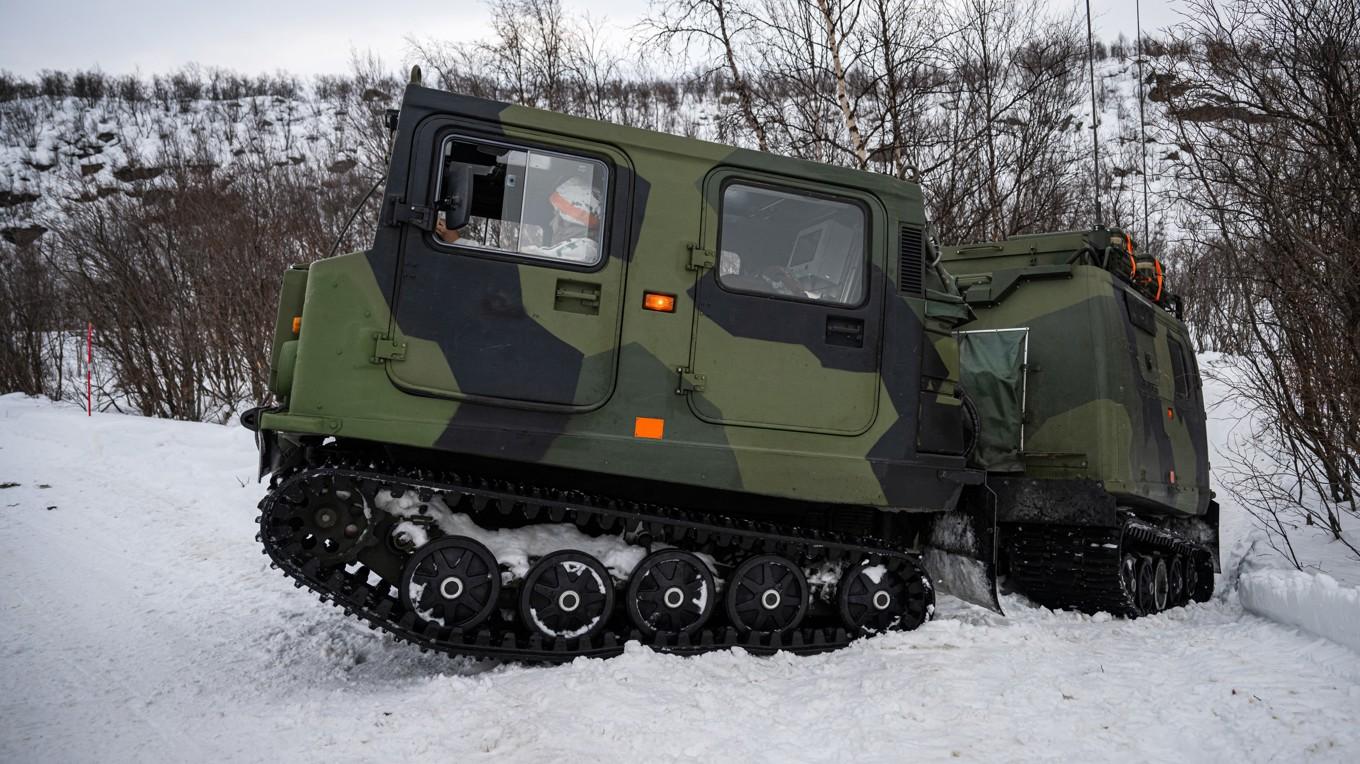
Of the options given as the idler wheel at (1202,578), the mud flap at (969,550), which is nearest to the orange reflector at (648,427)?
the mud flap at (969,550)

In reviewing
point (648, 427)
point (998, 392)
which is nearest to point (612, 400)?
point (648, 427)

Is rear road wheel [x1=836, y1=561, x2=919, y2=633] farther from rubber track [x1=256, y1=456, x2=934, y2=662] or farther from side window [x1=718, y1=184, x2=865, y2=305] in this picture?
side window [x1=718, y1=184, x2=865, y2=305]

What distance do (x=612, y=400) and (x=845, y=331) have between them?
144cm

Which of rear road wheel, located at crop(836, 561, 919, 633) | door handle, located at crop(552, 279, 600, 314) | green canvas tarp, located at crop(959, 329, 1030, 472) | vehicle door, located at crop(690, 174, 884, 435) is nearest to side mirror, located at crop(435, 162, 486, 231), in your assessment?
door handle, located at crop(552, 279, 600, 314)

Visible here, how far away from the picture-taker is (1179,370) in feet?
26.2

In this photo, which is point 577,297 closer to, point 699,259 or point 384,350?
point 699,259

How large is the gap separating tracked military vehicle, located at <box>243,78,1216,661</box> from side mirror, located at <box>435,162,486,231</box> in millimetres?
20

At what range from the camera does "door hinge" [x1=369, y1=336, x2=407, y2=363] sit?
412 centimetres

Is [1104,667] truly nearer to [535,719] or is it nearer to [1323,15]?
[535,719]

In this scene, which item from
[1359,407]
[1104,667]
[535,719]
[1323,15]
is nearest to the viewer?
[535,719]

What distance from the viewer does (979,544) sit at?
5.76m

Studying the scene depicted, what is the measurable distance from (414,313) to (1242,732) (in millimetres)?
4143

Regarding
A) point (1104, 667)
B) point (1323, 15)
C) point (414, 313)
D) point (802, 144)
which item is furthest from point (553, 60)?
point (1104, 667)

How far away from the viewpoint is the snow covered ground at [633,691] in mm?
3520
